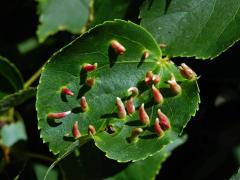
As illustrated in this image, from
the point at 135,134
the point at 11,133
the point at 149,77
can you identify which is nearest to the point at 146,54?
the point at 149,77

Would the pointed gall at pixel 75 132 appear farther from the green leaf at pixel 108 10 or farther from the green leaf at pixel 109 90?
the green leaf at pixel 108 10

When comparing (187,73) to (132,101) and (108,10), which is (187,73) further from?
(108,10)

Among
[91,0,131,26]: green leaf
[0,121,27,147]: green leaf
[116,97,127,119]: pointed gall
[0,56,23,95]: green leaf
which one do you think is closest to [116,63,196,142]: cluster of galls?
[116,97,127,119]: pointed gall

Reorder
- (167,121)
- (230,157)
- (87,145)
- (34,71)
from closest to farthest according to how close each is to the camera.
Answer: (167,121) < (87,145) < (34,71) < (230,157)

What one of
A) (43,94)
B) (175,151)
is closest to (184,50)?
(43,94)

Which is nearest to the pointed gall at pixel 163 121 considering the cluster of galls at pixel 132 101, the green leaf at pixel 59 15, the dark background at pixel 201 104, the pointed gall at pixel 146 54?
the cluster of galls at pixel 132 101

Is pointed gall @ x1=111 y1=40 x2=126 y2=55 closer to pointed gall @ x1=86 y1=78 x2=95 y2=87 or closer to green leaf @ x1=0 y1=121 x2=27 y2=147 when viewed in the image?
pointed gall @ x1=86 y1=78 x2=95 y2=87

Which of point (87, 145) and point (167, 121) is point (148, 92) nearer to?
point (167, 121)
